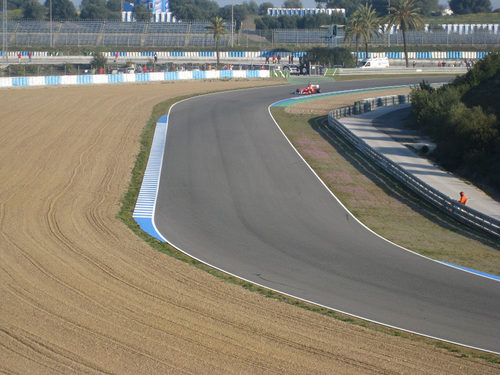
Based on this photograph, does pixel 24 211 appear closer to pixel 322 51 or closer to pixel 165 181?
pixel 165 181

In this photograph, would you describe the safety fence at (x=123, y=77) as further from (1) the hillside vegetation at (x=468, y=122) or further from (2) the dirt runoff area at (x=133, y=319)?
(2) the dirt runoff area at (x=133, y=319)

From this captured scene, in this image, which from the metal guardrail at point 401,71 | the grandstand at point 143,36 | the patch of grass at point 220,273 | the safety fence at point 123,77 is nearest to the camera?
the patch of grass at point 220,273

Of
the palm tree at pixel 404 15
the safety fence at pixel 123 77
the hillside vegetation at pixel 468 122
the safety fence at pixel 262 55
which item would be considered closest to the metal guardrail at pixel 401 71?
the palm tree at pixel 404 15

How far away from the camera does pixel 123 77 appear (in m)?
67.1

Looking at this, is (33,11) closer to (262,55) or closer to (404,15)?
(262,55)

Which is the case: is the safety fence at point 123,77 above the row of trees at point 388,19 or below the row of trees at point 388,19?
below

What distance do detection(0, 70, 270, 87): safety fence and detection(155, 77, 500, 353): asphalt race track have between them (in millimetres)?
30904

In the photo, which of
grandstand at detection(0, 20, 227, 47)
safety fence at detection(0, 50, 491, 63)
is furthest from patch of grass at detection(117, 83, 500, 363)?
grandstand at detection(0, 20, 227, 47)

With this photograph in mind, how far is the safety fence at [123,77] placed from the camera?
60.6 metres

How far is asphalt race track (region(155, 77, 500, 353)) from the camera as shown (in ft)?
48.8

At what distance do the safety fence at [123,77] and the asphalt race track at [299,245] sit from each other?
30.9 m

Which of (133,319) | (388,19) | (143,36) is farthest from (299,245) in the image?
(143,36)

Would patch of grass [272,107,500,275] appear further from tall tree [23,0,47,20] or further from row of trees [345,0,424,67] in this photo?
tall tree [23,0,47,20]

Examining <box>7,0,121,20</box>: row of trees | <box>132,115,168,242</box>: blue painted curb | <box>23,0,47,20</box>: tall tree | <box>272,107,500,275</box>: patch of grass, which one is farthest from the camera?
<box>7,0,121,20</box>: row of trees
